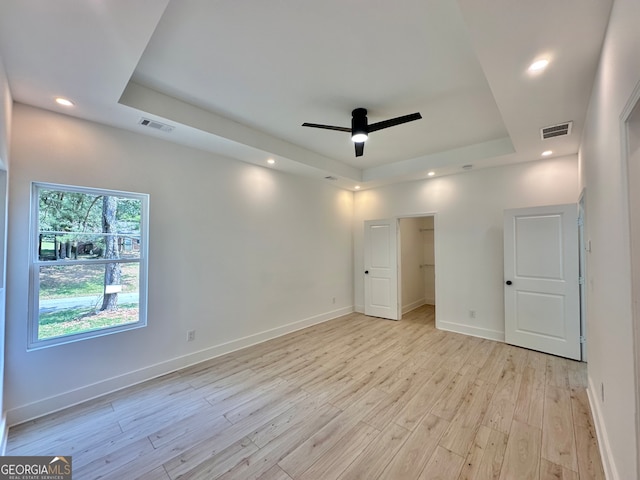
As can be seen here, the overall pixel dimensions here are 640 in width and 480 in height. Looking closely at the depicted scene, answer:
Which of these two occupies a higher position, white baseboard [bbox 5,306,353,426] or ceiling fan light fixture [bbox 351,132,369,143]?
ceiling fan light fixture [bbox 351,132,369,143]

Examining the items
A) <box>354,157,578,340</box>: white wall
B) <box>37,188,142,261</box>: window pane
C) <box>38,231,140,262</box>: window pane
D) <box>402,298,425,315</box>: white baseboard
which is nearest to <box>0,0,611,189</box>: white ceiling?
→ <box>354,157,578,340</box>: white wall

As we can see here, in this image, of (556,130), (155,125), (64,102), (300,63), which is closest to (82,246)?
(64,102)

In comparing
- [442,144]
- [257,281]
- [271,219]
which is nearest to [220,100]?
[271,219]

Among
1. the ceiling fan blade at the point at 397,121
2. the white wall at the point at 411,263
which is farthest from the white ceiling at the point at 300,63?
the white wall at the point at 411,263

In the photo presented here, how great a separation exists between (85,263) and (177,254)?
0.86 meters

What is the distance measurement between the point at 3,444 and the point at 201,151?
3200 millimetres

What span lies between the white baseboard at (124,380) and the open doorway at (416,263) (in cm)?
302

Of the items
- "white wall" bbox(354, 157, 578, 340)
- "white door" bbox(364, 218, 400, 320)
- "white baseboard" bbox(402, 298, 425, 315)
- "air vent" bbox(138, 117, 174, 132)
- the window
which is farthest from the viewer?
"white baseboard" bbox(402, 298, 425, 315)

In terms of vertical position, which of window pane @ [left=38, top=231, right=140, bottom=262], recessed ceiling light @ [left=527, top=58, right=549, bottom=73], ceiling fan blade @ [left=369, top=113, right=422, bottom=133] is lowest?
window pane @ [left=38, top=231, right=140, bottom=262]

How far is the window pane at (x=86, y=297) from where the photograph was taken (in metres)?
2.46

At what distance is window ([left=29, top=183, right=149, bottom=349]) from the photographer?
2.44 m

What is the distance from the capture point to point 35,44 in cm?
166

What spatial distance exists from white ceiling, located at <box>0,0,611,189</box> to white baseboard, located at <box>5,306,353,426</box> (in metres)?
2.67

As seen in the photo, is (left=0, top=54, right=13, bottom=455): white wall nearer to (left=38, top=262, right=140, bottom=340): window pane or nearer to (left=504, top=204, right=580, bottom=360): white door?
(left=38, top=262, right=140, bottom=340): window pane
